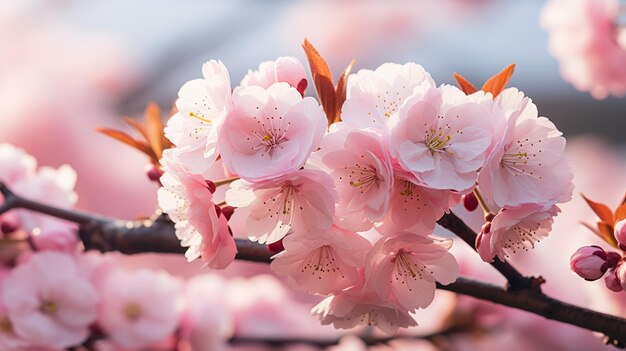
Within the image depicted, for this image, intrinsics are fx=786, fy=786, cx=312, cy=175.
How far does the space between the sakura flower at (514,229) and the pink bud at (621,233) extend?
0.21ft

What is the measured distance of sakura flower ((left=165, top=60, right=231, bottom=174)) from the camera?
0.48 m

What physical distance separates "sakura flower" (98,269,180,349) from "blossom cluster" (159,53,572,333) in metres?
0.41

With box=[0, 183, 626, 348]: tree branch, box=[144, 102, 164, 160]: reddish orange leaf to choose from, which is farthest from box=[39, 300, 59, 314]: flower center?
box=[144, 102, 164, 160]: reddish orange leaf

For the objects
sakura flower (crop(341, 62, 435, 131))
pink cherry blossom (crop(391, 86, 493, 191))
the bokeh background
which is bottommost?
the bokeh background

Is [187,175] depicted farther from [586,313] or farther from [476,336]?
[476,336]

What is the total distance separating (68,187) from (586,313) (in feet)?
1.81

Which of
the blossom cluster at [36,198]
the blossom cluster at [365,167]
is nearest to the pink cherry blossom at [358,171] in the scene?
the blossom cluster at [365,167]

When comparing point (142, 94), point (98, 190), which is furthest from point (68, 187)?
point (142, 94)

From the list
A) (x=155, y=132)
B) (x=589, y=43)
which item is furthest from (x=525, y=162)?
(x=589, y=43)

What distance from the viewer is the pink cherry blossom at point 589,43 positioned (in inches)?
42.9

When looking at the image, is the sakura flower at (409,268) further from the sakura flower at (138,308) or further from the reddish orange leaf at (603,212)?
the sakura flower at (138,308)

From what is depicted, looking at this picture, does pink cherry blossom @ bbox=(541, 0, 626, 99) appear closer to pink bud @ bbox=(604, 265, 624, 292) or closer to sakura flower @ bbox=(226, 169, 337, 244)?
pink bud @ bbox=(604, 265, 624, 292)

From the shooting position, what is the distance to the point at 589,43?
3.73ft

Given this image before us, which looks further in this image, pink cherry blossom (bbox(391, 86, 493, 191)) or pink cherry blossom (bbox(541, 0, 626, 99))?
pink cherry blossom (bbox(541, 0, 626, 99))
